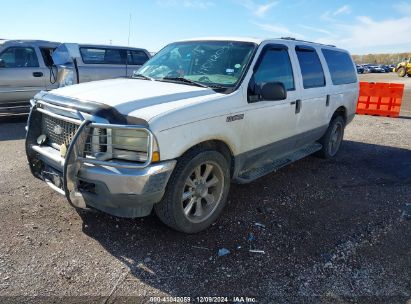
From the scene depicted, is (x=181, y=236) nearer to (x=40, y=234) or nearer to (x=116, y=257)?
(x=116, y=257)

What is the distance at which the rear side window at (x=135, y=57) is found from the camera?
36.0 feet

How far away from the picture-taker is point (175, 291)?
2.85 metres

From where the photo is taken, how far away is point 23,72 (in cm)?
913

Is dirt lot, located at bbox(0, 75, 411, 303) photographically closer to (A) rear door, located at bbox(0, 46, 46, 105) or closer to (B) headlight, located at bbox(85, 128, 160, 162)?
(B) headlight, located at bbox(85, 128, 160, 162)

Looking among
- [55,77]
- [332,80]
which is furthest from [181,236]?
[55,77]

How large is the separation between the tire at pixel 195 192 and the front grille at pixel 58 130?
1.02 metres

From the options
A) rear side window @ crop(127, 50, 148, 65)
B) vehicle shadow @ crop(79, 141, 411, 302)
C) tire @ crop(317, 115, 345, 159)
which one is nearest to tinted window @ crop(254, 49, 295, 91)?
vehicle shadow @ crop(79, 141, 411, 302)

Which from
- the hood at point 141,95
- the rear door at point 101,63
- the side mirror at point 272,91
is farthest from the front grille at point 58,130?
the rear door at point 101,63

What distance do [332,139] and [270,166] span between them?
2520mm

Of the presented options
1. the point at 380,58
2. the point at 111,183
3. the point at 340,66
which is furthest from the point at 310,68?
the point at 380,58

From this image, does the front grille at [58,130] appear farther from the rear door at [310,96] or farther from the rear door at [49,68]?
the rear door at [49,68]

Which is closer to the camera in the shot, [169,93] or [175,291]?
[175,291]

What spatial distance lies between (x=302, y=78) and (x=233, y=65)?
133 centimetres

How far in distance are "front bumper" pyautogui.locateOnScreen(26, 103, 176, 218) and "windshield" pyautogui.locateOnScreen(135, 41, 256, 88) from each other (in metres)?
1.36
